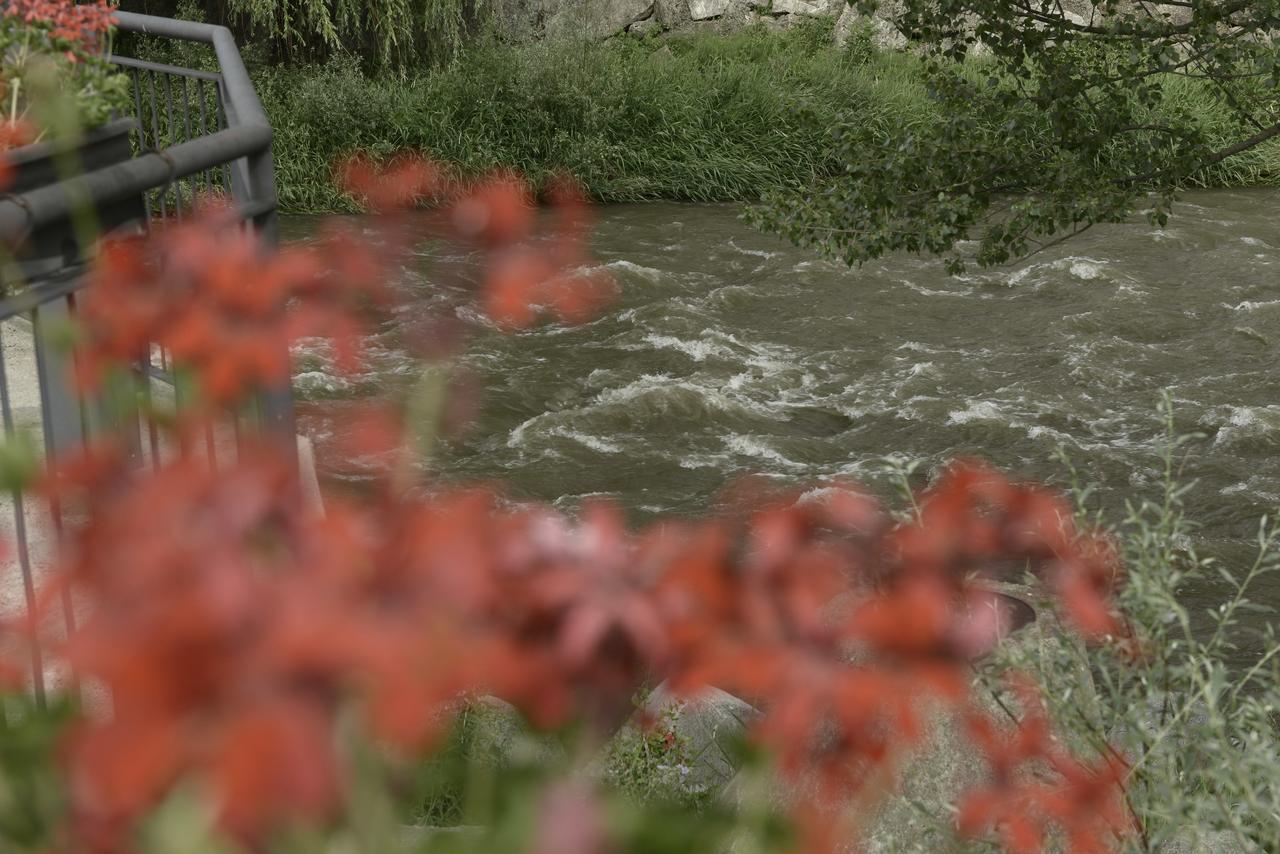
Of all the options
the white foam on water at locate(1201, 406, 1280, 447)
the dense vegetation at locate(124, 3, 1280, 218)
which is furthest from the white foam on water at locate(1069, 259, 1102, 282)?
the dense vegetation at locate(124, 3, 1280, 218)

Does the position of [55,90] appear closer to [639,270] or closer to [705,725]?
[705,725]

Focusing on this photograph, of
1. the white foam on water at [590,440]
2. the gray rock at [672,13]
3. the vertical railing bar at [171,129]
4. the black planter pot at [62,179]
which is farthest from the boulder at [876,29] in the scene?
the black planter pot at [62,179]

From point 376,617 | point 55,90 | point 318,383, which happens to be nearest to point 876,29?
point 318,383

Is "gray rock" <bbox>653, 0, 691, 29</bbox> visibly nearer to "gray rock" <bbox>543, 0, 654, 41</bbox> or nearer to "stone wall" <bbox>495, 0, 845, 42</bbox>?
"stone wall" <bbox>495, 0, 845, 42</bbox>

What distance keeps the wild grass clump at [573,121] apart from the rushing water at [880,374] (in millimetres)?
2255

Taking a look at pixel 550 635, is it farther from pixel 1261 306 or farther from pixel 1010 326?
pixel 1261 306

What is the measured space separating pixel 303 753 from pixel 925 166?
16.9 ft

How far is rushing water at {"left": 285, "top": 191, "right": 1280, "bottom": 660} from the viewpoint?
311 inches

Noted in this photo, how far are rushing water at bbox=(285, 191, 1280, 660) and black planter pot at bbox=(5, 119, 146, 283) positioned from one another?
453 cm

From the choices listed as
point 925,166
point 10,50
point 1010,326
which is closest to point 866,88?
point 1010,326

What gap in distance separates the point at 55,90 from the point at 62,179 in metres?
0.56

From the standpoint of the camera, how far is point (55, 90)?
8.16 ft

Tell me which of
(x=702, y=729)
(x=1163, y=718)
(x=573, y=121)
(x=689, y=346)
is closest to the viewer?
(x=1163, y=718)

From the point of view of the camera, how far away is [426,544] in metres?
0.90
